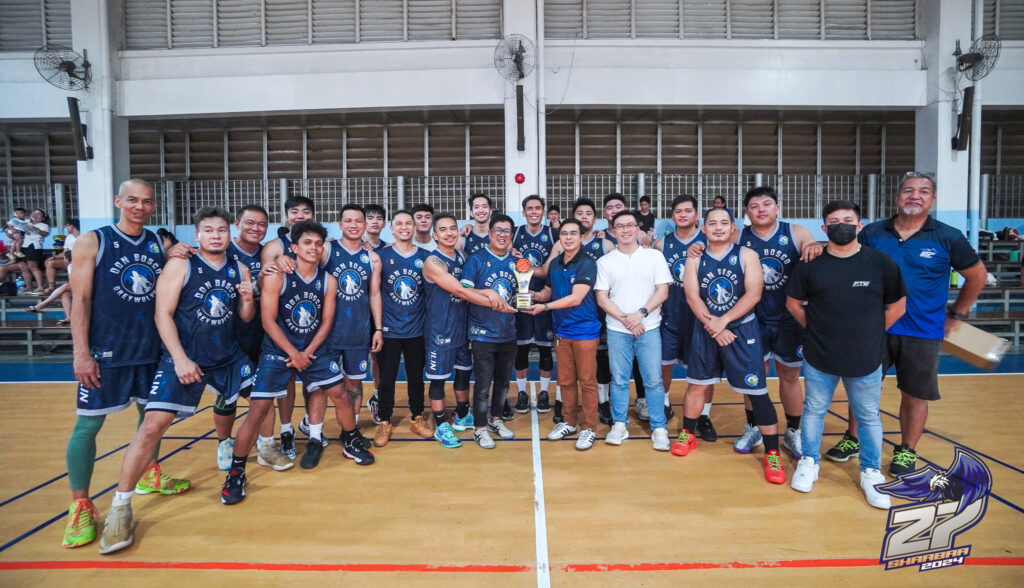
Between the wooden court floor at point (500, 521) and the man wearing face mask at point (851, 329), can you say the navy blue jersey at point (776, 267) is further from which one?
the wooden court floor at point (500, 521)

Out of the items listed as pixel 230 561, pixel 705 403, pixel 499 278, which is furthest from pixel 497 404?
pixel 230 561

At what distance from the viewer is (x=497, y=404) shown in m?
4.52

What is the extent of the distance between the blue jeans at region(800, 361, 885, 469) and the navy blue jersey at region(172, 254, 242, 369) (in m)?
3.86

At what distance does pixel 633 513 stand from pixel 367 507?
5.59 feet

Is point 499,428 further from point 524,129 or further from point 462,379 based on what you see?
point 524,129

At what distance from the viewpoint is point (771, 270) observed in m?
3.96

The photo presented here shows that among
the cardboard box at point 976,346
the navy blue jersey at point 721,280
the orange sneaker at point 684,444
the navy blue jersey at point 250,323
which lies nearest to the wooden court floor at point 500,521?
the orange sneaker at point 684,444

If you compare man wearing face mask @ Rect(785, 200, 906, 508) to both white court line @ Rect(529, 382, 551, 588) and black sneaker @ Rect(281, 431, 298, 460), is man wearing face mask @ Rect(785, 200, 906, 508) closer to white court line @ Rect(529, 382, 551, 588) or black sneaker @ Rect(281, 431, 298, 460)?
white court line @ Rect(529, 382, 551, 588)

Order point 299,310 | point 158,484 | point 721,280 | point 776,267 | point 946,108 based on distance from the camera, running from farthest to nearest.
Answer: point 946,108
point 776,267
point 721,280
point 299,310
point 158,484

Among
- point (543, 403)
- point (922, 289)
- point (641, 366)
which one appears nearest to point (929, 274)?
point (922, 289)

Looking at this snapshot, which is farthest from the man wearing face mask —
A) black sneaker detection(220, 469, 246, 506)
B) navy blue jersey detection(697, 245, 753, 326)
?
black sneaker detection(220, 469, 246, 506)

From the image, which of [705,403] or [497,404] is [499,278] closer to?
[497,404]

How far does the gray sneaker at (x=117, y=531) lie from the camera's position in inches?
107

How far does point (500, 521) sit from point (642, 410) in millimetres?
2370
